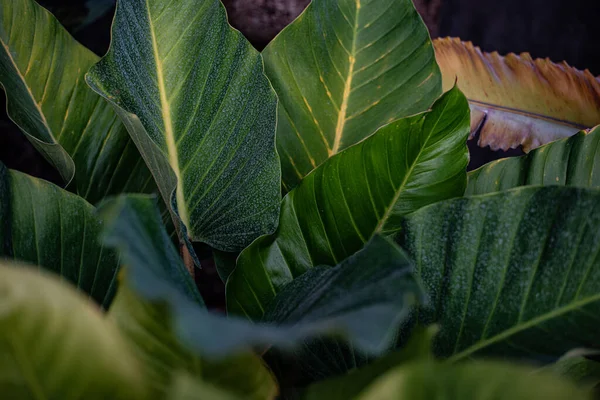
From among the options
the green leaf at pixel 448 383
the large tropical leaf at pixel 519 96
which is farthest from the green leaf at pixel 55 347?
the large tropical leaf at pixel 519 96

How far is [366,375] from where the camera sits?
10.8 inches

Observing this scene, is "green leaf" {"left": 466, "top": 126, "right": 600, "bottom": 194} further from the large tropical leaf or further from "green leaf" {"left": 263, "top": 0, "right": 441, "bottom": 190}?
the large tropical leaf

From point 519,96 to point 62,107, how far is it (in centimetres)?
82

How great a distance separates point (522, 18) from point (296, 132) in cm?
137

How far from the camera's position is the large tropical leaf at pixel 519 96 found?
38.6 inches

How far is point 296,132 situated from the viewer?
0.52 m

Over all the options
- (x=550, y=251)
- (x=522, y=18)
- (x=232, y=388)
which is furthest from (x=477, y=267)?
(x=522, y=18)

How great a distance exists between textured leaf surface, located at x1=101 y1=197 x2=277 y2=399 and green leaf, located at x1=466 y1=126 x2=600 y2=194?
0.30 m

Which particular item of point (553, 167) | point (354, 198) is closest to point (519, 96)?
point (553, 167)

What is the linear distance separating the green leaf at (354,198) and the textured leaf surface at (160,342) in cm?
15

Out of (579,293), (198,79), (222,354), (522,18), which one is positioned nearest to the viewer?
(222,354)

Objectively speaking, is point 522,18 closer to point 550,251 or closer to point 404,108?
point 404,108

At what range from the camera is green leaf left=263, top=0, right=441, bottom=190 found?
48 centimetres

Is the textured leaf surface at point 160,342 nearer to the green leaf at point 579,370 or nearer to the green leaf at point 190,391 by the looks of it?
the green leaf at point 190,391
